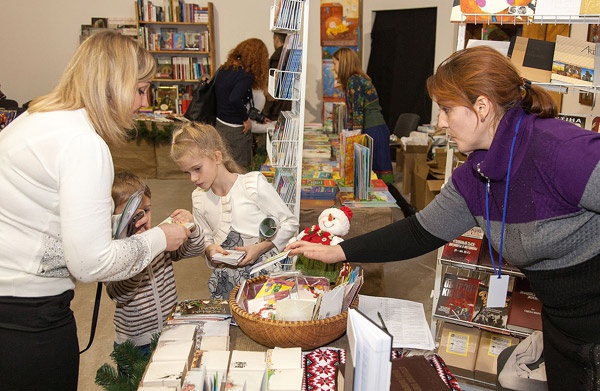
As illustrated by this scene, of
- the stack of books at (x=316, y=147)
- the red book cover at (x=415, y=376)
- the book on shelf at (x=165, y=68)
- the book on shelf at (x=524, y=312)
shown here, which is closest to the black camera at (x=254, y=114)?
the stack of books at (x=316, y=147)

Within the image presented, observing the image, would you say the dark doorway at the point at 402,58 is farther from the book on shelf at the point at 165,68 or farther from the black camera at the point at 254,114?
the black camera at the point at 254,114

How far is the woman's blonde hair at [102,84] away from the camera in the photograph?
1327mm

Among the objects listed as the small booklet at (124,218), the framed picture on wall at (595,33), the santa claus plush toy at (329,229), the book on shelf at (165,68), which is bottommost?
the santa claus plush toy at (329,229)

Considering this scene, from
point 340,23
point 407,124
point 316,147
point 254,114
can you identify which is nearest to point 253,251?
point 316,147

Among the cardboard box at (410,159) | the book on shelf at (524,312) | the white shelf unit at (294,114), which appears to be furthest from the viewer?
the cardboard box at (410,159)

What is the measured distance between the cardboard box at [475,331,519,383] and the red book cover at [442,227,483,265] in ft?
1.66

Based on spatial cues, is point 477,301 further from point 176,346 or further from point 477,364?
point 176,346

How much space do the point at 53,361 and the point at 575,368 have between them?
1.43 m

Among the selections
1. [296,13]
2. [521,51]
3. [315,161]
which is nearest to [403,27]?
[315,161]

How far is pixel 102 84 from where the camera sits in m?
1.33

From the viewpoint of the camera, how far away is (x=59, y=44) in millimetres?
8000

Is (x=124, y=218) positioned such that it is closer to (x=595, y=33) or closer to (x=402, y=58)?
(x=595, y=33)

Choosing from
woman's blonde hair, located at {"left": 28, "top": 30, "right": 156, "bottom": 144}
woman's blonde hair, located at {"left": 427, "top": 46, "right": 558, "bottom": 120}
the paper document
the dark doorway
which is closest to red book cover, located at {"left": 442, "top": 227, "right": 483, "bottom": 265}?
the paper document

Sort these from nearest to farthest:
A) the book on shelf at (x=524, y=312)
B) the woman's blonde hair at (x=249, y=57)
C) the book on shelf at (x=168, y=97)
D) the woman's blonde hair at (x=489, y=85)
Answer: the woman's blonde hair at (x=489, y=85) → the book on shelf at (x=524, y=312) → the woman's blonde hair at (x=249, y=57) → the book on shelf at (x=168, y=97)
